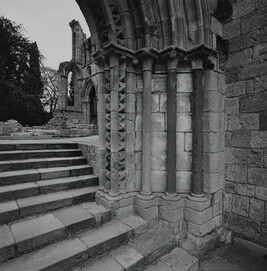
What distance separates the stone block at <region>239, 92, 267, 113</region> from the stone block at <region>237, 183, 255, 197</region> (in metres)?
1.08

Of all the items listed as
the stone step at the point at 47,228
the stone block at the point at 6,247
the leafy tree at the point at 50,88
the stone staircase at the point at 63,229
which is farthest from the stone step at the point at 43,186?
the leafy tree at the point at 50,88

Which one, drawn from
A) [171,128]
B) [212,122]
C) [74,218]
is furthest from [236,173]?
[74,218]

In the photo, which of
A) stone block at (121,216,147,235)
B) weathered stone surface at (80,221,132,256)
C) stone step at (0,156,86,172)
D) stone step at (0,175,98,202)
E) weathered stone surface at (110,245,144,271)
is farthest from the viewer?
stone step at (0,156,86,172)

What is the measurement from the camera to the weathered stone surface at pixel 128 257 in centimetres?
200

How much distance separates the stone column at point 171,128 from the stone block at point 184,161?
127mm

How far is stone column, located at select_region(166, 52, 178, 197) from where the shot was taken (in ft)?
8.50

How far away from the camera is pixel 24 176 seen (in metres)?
2.95

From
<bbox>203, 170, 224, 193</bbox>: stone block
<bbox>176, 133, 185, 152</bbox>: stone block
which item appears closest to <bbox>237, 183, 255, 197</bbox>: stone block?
<bbox>203, 170, 224, 193</bbox>: stone block

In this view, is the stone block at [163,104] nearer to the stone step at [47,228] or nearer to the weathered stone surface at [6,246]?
the stone step at [47,228]

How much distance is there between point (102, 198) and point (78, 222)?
0.53 meters

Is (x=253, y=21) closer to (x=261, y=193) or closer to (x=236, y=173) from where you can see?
(x=236, y=173)

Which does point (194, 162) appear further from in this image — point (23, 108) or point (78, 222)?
point (23, 108)

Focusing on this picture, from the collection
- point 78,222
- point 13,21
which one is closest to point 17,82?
point 13,21

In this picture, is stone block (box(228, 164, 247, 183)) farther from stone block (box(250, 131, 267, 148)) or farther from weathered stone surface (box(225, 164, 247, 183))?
stone block (box(250, 131, 267, 148))
